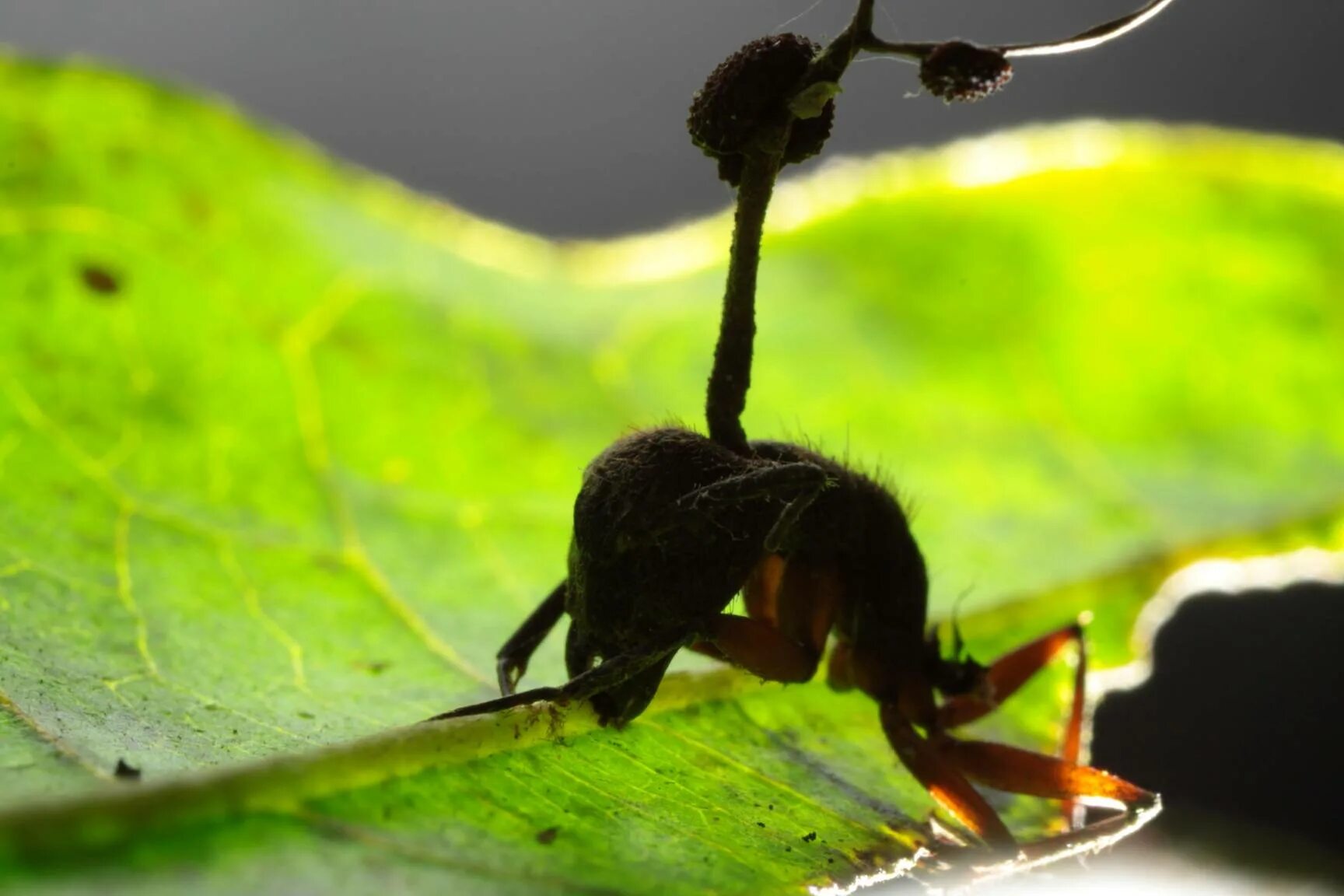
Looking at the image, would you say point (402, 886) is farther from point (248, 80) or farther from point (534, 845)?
point (248, 80)

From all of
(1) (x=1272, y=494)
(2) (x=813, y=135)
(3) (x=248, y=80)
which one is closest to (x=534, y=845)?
(2) (x=813, y=135)

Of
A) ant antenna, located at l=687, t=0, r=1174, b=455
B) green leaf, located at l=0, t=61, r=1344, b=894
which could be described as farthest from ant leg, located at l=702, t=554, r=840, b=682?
ant antenna, located at l=687, t=0, r=1174, b=455

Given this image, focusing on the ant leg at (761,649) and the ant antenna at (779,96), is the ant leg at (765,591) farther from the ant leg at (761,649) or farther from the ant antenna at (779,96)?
the ant antenna at (779,96)

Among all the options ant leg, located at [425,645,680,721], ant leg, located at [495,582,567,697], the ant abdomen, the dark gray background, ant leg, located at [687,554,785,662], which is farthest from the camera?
the dark gray background

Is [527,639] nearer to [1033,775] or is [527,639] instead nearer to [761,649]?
[761,649]

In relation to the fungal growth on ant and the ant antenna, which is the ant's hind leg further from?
the ant antenna

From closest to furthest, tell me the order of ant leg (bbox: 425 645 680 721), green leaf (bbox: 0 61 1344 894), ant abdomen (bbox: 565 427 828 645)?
green leaf (bbox: 0 61 1344 894) → ant leg (bbox: 425 645 680 721) → ant abdomen (bbox: 565 427 828 645)

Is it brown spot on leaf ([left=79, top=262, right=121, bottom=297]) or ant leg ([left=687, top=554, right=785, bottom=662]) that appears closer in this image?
ant leg ([left=687, top=554, right=785, bottom=662])
